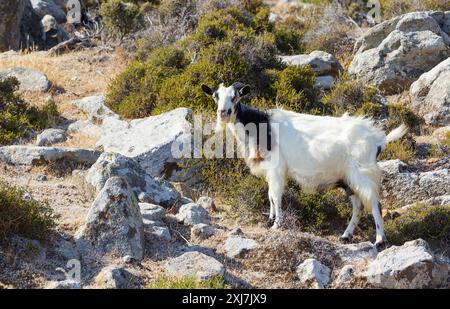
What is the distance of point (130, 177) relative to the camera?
1014cm

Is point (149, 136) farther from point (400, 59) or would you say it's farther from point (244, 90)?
point (400, 59)

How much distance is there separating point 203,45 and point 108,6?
15.2 ft

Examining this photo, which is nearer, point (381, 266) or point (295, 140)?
point (381, 266)

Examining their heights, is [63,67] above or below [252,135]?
below

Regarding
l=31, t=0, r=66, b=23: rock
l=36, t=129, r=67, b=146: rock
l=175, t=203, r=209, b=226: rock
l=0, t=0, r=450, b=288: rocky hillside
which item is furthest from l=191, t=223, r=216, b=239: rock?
l=31, t=0, r=66, b=23: rock

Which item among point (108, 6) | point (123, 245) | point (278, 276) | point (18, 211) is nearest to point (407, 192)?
point (278, 276)

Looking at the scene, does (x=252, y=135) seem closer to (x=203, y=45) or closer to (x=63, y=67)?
(x=203, y=45)

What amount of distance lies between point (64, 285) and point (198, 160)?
437cm

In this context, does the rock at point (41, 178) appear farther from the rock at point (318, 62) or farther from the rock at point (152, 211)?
the rock at point (318, 62)

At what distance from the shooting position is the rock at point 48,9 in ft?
72.9

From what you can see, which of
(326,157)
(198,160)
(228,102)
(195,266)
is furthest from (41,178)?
(326,157)

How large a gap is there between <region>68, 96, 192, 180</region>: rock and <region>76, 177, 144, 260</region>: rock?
2.65 metres

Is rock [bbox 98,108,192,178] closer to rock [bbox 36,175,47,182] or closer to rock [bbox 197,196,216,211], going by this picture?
rock [bbox 197,196,216,211]

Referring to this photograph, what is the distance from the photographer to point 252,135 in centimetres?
1020
